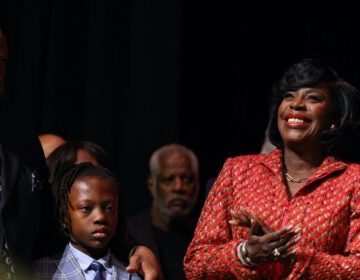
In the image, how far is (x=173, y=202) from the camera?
5.93 meters

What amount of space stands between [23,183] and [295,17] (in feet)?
9.35

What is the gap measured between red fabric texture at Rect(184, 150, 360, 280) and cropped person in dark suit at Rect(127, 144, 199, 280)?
156cm

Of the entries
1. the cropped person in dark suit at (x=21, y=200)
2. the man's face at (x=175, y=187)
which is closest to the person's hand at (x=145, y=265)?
the cropped person in dark suit at (x=21, y=200)

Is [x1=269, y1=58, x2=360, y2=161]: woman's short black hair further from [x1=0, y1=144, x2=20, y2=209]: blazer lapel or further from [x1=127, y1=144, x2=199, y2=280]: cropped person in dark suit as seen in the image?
[x1=127, y1=144, x2=199, y2=280]: cropped person in dark suit

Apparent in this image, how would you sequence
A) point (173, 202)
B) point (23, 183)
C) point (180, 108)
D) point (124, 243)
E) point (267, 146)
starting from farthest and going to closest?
point (180, 108) < point (173, 202) < point (267, 146) < point (124, 243) < point (23, 183)

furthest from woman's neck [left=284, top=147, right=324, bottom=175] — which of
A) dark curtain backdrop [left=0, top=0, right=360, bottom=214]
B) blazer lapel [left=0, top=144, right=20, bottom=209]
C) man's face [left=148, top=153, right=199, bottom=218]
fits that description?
dark curtain backdrop [left=0, top=0, right=360, bottom=214]

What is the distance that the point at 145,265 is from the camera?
4219 millimetres

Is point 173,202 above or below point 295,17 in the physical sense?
below

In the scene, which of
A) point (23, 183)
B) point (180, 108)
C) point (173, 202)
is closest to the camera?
point (23, 183)

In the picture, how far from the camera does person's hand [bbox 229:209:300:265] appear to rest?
3.77 metres

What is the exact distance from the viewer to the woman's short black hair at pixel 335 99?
4.13 meters

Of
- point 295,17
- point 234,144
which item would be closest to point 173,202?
point 234,144

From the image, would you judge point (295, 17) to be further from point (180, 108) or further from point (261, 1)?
point (180, 108)

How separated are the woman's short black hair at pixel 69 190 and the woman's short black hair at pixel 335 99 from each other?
2.47ft
